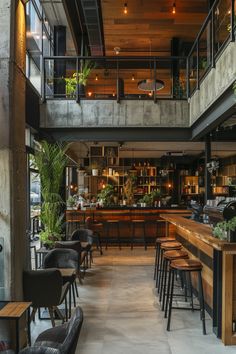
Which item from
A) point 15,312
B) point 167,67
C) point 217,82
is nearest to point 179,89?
point 167,67

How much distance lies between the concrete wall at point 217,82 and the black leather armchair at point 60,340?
11.4ft

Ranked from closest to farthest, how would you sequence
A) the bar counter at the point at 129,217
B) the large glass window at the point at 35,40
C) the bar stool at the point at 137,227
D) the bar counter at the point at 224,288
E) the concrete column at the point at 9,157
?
1. the concrete column at the point at 9,157
2. the bar counter at the point at 224,288
3. the large glass window at the point at 35,40
4. the bar stool at the point at 137,227
5. the bar counter at the point at 129,217

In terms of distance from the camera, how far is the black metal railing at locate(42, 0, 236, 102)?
5.73 meters

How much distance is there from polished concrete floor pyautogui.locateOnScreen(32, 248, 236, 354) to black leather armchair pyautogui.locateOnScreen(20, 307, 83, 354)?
3.37ft

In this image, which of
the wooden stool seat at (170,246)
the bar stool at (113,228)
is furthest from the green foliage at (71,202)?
the wooden stool seat at (170,246)

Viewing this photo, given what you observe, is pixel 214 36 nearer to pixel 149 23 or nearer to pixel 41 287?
pixel 149 23

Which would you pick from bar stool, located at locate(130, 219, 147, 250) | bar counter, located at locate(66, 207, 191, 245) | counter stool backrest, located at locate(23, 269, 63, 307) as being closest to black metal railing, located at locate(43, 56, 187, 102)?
bar counter, located at locate(66, 207, 191, 245)

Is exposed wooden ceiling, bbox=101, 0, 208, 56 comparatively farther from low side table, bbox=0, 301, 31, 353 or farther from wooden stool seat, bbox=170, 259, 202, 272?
low side table, bbox=0, 301, 31, 353

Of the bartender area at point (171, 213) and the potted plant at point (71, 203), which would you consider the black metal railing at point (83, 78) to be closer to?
the bartender area at point (171, 213)

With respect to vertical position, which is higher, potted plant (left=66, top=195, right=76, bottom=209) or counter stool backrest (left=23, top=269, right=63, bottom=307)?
potted plant (left=66, top=195, right=76, bottom=209)

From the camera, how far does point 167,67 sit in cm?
1138

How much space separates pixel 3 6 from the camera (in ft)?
11.7

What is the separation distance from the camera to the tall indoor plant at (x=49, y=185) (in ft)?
19.7

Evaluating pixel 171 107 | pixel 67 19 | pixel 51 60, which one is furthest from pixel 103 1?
pixel 171 107
